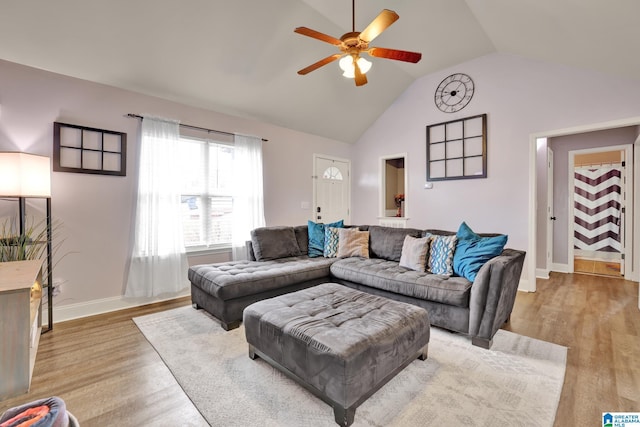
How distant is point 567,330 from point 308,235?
2965 millimetres

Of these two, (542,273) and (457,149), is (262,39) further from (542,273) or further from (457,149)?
(542,273)

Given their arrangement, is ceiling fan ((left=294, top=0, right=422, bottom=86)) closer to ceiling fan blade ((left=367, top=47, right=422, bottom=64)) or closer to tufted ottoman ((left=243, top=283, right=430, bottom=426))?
ceiling fan blade ((left=367, top=47, right=422, bottom=64))

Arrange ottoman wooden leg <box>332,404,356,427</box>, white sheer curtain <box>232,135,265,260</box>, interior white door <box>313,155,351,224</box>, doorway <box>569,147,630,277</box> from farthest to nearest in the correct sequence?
doorway <box>569,147,630,277</box> → interior white door <box>313,155,351,224</box> → white sheer curtain <box>232,135,265,260</box> → ottoman wooden leg <box>332,404,356,427</box>

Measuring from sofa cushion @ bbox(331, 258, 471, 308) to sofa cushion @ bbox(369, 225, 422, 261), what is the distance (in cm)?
11

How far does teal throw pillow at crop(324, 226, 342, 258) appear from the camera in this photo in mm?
3807

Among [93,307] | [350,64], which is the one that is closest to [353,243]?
[350,64]

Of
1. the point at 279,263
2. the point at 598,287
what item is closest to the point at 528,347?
the point at 279,263

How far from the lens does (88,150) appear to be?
3.02m

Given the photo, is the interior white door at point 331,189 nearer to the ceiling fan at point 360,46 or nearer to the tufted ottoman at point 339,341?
the ceiling fan at point 360,46

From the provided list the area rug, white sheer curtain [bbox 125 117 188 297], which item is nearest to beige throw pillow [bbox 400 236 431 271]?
the area rug

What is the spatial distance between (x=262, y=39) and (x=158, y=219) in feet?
7.99

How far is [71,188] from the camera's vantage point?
2.92 m

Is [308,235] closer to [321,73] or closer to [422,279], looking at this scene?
[422,279]

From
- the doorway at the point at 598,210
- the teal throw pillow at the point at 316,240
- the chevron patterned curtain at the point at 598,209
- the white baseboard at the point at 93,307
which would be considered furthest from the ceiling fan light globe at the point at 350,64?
the chevron patterned curtain at the point at 598,209
